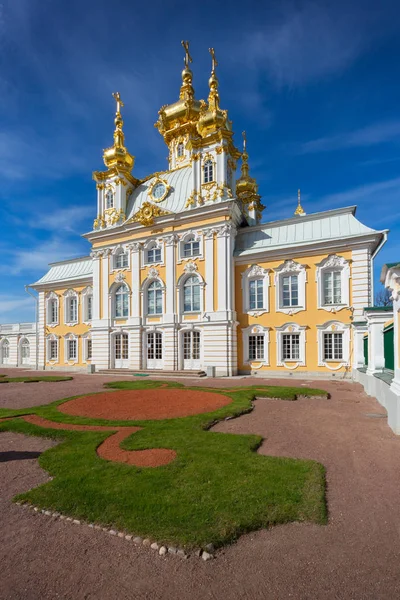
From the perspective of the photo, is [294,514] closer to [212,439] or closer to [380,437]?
[212,439]

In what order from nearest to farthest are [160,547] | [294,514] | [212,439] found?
[160,547] < [294,514] < [212,439]

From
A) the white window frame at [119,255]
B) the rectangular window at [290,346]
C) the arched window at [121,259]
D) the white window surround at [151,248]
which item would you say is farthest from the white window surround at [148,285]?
the rectangular window at [290,346]

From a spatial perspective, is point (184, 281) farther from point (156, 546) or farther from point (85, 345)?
point (156, 546)

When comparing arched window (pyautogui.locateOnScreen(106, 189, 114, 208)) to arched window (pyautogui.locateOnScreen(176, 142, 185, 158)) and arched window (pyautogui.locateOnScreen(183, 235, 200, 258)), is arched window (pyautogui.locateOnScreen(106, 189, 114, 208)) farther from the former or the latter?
arched window (pyautogui.locateOnScreen(183, 235, 200, 258))

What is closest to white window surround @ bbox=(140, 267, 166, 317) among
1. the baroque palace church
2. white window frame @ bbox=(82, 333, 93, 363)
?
the baroque palace church

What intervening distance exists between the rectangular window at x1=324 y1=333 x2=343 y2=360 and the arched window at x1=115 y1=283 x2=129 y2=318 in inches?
583

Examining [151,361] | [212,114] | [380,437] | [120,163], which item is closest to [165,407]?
[380,437]

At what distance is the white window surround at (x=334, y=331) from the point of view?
788 inches

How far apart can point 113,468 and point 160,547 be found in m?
2.26

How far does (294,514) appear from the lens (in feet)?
13.2

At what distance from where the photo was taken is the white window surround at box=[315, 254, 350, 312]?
20283 mm

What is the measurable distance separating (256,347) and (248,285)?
4190 mm

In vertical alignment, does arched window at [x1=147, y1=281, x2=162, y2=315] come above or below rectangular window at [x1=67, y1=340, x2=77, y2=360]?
above

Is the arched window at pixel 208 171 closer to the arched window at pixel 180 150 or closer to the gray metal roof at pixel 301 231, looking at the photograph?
the gray metal roof at pixel 301 231
